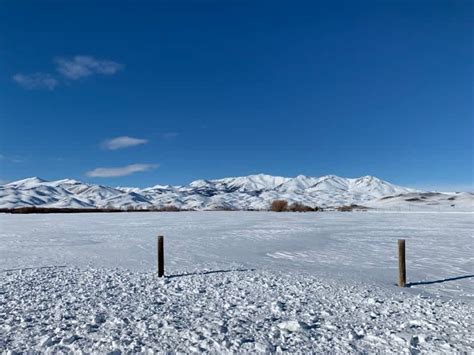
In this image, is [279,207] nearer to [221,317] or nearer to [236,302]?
[236,302]

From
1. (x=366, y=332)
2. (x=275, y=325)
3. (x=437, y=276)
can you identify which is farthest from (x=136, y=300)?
(x=437, y=276)

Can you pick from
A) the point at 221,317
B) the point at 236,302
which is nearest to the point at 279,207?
the point at 236,302

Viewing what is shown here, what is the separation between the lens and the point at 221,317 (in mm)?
8148

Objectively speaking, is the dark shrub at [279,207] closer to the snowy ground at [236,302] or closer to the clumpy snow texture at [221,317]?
the snowy ground at [236,302]

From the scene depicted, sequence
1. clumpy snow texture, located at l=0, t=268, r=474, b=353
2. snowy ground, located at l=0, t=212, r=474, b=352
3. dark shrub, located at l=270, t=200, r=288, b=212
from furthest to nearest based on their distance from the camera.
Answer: dark shrub, located at l=270, t=200, r=288, b=212 → snowy ground, located at l=0, t=212, r=474, b=352 → clumpy snow texture, located at l=0, t=268, r=474, b=353

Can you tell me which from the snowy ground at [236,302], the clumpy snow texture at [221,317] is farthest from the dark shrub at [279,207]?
the clumpy snow texture at [221,317]

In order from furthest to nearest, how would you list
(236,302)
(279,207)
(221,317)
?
(279,207) < (236,302) < (221,317)

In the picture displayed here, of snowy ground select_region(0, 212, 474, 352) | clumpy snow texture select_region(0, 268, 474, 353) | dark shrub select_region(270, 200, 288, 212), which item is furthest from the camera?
dark shrub select_region(270, 200, 288, 212)

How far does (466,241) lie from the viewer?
23031 millimetres

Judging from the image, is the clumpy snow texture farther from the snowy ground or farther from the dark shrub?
the dark shrub

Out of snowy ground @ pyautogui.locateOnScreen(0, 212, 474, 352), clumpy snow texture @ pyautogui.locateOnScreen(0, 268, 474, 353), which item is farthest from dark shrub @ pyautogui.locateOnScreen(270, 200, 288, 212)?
clumpy snow texture @ pyautogui.locateOnScreen(0, 268, 474, 353)

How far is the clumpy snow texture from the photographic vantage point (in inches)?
262

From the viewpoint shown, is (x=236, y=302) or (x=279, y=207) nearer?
(x=236, y=302)

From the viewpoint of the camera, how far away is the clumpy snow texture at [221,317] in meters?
6.65
